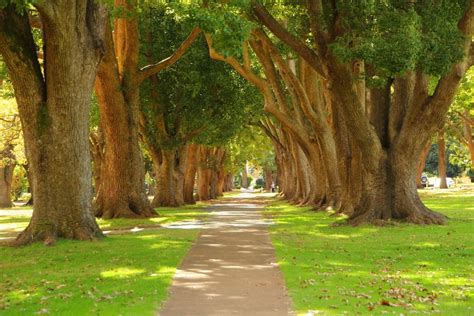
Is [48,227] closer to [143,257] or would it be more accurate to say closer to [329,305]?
[143,257]

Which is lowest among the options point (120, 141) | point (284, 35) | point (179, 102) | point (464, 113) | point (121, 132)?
point (120, 141)

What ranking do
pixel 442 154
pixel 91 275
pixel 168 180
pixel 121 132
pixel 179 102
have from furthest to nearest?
pixel 442 154
pixel 168 180
pixel 179 102
pixel 121 132
pixel 91 275

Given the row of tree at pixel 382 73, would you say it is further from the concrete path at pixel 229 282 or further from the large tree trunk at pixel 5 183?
the large tree trunk at pixel 5 183

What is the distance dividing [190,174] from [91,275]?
3620cm

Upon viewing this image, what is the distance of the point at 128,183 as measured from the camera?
26891mm

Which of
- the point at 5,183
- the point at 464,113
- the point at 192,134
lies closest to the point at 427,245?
the point at 192,134

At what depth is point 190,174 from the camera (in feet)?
154

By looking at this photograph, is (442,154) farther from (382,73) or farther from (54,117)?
(54,117)

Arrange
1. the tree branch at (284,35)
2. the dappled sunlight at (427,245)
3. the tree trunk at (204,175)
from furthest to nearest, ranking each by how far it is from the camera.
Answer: the tree trunk at (204,175), the tree branch at (284,35), the dappled sunlight at (427,245)

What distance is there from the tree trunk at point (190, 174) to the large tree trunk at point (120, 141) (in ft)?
59.2

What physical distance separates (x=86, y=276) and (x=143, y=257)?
2557mm

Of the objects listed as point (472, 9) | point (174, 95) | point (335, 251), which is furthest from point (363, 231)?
point (174, 95)

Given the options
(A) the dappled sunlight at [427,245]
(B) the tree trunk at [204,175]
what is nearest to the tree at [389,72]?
(A) the dappled sunlight at [427,245]

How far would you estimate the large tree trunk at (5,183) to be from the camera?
157 ft
